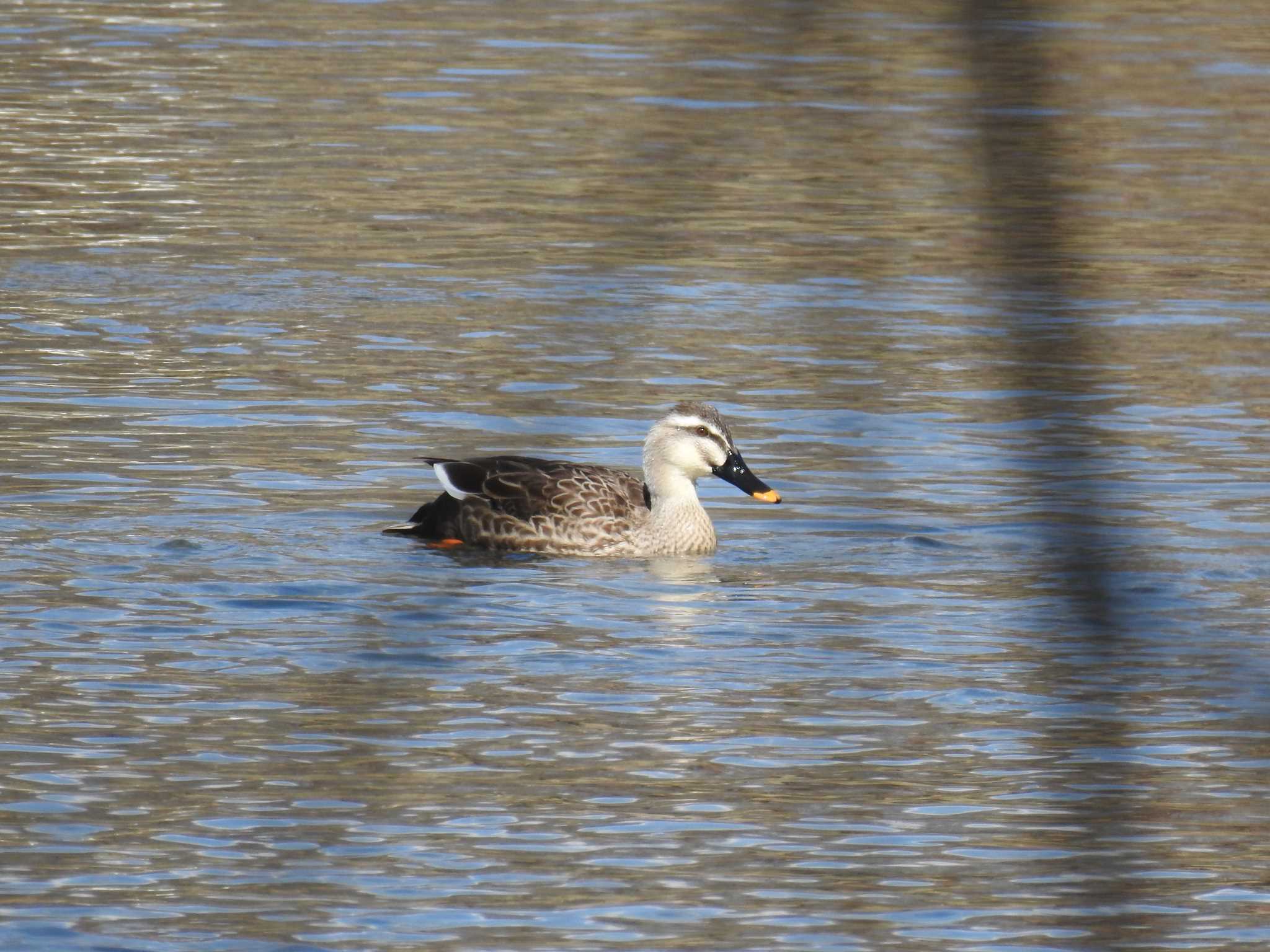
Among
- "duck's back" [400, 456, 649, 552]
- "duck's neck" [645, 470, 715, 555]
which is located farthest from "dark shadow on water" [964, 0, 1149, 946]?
"duck's neck" [645, 470, 715, 555]

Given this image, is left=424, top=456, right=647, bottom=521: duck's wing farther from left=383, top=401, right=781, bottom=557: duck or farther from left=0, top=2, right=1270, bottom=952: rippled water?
left=0, top=2, right=1270, bottom=952: rippled water

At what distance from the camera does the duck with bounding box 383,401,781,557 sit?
503 inches

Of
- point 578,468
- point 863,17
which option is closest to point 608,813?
point 578,468

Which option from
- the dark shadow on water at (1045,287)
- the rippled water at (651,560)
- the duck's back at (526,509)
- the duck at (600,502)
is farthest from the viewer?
the duck at (600,502)

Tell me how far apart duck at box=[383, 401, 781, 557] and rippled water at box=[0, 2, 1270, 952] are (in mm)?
190

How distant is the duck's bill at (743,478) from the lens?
12.8 metres

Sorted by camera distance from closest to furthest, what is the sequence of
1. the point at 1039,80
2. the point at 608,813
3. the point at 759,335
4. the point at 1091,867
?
1. the point at 1039,80
2. the point at 1091,867
3. the point at 608,813
4. the point at 759,335

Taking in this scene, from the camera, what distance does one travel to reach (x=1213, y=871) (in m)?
7.89

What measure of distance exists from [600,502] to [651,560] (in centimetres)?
46

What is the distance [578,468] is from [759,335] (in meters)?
4.04

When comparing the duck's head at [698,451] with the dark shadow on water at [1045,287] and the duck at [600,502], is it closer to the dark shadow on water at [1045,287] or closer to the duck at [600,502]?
the duck at [600,502]

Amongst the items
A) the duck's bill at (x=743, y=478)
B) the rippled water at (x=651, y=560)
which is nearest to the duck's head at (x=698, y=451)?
the duck's bill at (x=743, y=478)

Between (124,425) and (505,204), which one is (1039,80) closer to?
(124,425)

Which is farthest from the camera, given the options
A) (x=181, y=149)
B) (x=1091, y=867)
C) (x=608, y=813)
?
(x=181, y=149)
